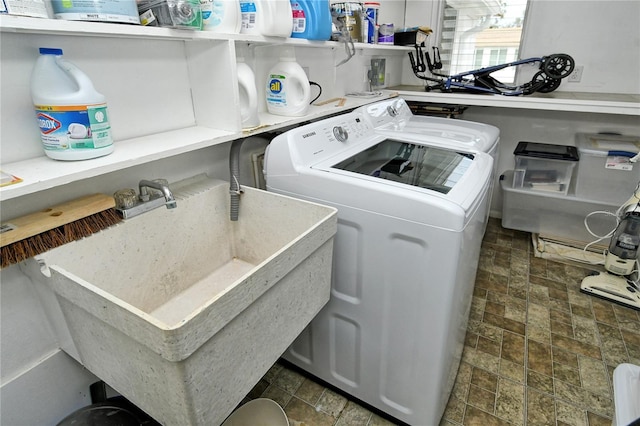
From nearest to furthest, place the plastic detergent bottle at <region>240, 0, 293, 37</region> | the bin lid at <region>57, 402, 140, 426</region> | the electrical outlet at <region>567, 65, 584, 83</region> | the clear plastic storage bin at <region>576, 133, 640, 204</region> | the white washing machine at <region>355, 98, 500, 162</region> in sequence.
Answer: the bin lid at <region>57, 402, 140, 426</region>
the plastic detergent bottle at <region>240, 0, 293, 37</region>
the white washing machine at <region>355, 98, 500, 162</region>
the clear plastic storage bin at <region>576, 133, 640, 204</region>
the electrical outlet at <region>567, 65, 584, 83</region>

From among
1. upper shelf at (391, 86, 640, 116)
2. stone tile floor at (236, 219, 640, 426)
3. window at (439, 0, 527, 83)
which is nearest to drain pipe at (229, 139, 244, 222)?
stone tile floor at (236, 219, 640, 426)

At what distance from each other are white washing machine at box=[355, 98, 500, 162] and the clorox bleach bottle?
374mm

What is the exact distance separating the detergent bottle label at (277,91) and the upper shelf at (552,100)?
56.0 inches

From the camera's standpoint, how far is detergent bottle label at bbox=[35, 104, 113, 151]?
853 mm

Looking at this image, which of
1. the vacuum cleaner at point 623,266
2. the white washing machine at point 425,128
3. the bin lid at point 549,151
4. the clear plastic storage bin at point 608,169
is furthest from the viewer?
the bin lid at point 549,151

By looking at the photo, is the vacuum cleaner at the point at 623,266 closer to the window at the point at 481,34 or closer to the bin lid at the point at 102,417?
the window at the point at 481,34

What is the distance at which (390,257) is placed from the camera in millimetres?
1199

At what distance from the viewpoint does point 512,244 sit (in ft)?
9.40

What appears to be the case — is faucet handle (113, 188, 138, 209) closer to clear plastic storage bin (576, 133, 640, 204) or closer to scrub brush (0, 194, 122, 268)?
scrub brush (0, 194, 122, 268)

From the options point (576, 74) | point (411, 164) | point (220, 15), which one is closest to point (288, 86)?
point (220, 15)

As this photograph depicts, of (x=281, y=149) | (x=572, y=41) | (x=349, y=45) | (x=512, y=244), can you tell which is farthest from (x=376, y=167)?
(x=572, y=41)

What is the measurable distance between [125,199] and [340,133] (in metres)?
0.92

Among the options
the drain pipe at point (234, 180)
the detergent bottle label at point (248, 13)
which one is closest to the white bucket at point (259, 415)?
the drain pipe at point (234, 180)

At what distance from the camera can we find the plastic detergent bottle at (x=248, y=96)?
1.29 metres
